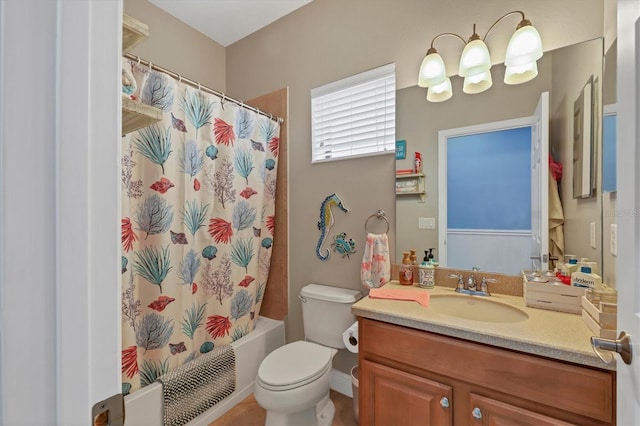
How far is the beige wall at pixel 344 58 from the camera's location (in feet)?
4.52

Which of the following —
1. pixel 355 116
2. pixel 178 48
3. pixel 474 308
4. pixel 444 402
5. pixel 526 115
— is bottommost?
pixel 444 402

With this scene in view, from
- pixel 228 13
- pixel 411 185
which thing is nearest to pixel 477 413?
pixel 411 185

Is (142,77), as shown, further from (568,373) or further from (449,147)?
(568,373)

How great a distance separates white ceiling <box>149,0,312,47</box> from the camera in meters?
1.96

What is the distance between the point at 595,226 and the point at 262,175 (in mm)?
1878

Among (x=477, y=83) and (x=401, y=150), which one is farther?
(x=401, y=150)

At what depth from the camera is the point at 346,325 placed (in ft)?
5.65

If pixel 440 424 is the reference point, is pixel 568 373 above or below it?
above

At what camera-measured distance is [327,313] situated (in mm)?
1785

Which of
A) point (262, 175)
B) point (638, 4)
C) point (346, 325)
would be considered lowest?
point (346, 325)

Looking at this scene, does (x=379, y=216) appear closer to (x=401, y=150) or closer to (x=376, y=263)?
(x=376, y=263)

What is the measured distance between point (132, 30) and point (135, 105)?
0.30m

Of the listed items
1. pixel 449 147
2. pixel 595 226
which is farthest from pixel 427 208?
pixel 595 226

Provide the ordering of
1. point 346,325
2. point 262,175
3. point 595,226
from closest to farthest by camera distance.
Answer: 1. point 595,226
2. point 346,325
3. point 262,175
